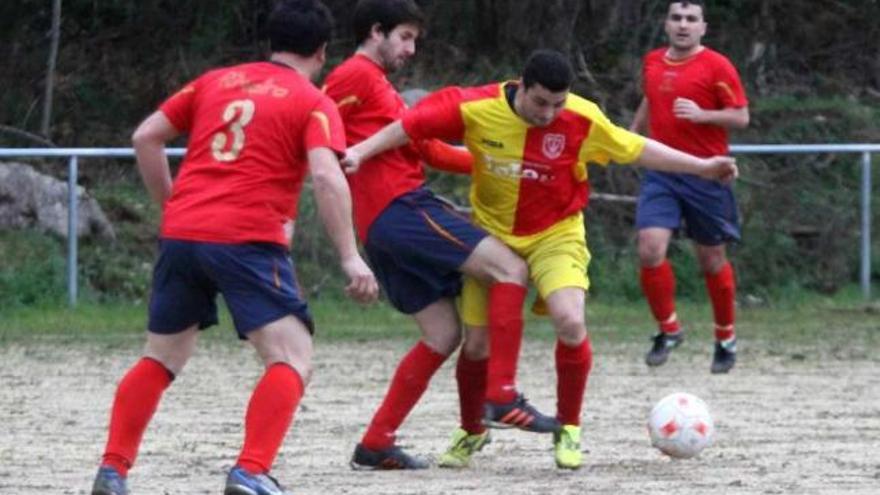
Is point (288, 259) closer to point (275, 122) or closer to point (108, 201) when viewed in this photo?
point (275, 122)

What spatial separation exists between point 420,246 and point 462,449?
0.81 m

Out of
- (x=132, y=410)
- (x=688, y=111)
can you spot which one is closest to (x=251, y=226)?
(x=132, y=410)

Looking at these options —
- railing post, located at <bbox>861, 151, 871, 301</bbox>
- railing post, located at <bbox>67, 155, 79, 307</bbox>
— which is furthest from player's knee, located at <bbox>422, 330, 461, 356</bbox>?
railing post, located at <bbox>861, 151, 871, 301</bbox>

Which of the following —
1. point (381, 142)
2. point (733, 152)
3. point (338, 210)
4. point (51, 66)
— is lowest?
point (51, 66)

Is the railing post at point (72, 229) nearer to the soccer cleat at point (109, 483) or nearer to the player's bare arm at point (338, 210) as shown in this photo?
the soccer cleat at point (109, 483)

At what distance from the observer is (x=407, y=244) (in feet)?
29.8

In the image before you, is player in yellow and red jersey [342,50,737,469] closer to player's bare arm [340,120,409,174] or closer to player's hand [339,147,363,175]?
player's bare arm [340,120,409,174]

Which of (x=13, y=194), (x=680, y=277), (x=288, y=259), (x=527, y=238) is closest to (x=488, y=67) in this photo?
(x=680, y=277)

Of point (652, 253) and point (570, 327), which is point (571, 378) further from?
point (652, 253)

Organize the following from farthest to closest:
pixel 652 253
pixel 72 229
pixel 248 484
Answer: pixel 72 229 → pixel 652 253 → pixel 248 484

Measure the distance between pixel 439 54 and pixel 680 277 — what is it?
4.49 metres

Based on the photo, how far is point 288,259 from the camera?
7.67 metres

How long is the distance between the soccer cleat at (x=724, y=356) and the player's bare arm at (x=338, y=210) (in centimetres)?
604

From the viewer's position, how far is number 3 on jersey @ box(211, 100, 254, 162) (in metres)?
7.55
